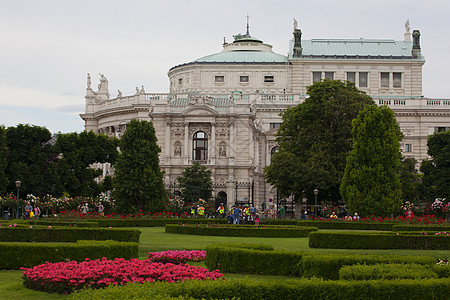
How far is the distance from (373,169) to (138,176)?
17.0 metres

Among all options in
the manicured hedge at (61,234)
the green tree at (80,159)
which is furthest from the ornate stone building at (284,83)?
the manicured hedge at (61,234)

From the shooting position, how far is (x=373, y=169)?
4941 centimetres

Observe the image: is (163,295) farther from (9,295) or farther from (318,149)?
(318,149)

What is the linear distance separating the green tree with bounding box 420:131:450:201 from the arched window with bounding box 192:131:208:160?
22.8m

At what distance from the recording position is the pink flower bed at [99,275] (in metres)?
16.2

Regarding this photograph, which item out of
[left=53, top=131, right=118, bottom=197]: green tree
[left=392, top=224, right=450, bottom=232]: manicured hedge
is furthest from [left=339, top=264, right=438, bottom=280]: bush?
[left=53, top=131, right=118, bottom=197]: green tree

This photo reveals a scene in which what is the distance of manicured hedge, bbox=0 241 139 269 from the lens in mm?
20641

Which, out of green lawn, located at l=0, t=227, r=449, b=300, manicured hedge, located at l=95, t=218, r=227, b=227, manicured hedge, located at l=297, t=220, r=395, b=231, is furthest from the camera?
manicured hedge, located at l=297, t=220, r=395, b=231

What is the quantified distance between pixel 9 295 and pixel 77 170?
47.1 m

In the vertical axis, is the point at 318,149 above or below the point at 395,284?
above

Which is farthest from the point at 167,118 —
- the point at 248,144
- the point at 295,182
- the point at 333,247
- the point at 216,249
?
the point at 216,249

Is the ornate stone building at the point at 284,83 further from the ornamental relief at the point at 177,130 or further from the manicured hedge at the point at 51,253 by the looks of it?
the manicured hedge at the point at 51,253

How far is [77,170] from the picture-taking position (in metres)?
62.7

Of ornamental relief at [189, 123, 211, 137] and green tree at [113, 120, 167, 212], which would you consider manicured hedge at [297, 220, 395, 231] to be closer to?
green tree at [113, 120, 167, 212]
